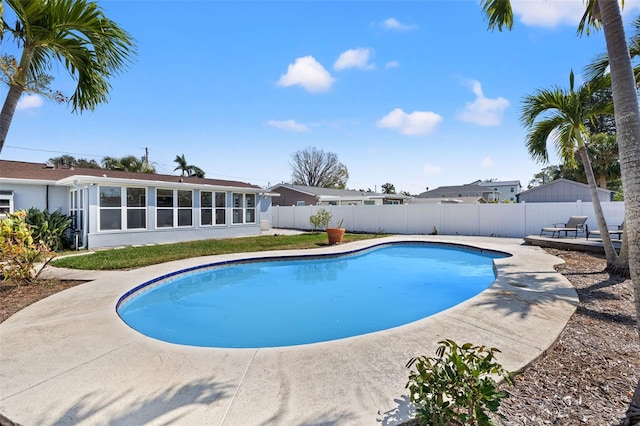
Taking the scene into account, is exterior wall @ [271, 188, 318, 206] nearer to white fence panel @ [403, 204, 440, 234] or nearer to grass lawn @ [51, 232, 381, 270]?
white fence panel @ [403, 204, 440, 234]

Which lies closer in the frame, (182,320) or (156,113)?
(182,320)

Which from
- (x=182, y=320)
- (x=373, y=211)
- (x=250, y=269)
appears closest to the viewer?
(x=182, y=320)

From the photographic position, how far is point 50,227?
11.5 m

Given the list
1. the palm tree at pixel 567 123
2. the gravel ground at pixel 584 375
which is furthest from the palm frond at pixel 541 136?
the gravel ground at pixel 584 375

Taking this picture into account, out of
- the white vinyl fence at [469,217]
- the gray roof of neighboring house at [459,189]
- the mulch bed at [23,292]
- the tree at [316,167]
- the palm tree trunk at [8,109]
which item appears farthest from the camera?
the tree at [316,167]

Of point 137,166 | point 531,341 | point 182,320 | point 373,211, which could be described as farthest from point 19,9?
point 137,166

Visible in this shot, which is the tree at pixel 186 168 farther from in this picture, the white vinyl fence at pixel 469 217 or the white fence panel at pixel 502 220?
the white fence panel at pixel 502 220

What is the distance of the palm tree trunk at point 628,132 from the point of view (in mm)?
2232

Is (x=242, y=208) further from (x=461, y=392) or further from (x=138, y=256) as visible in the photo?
(x=461, y=392)

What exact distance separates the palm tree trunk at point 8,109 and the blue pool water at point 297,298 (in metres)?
3.28

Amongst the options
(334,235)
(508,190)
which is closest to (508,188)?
(508,190)

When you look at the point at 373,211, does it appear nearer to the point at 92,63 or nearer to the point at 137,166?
the point at 92,63

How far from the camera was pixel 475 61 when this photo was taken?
1074cm

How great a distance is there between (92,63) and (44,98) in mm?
967
